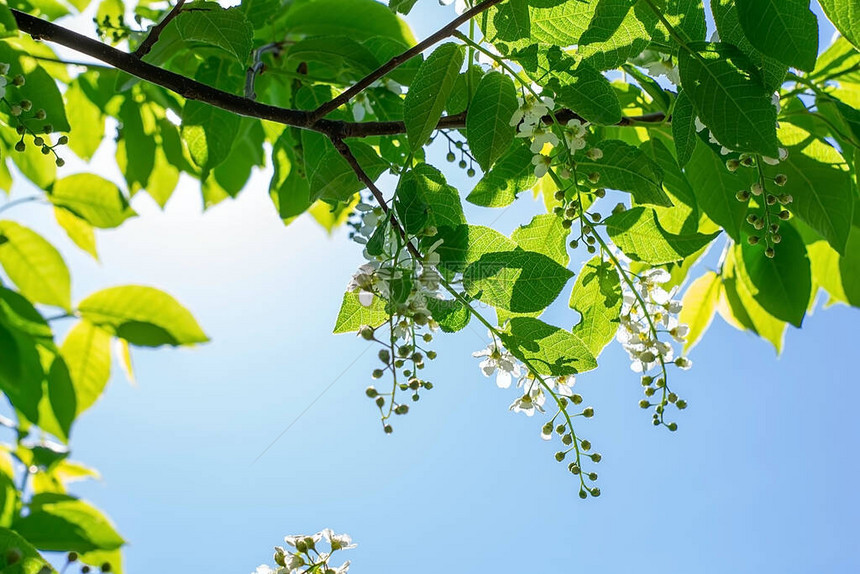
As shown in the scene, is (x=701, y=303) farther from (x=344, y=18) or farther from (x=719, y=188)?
(x=344, y=18)

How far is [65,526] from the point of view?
1.71 m

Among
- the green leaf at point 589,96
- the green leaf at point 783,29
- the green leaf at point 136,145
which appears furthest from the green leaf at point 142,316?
the green leaf at point 783,29

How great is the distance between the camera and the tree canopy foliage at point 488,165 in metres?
1.04

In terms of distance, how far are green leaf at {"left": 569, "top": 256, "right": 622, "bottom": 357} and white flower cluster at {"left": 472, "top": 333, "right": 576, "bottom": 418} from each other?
0.29ft

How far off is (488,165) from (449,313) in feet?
0.78

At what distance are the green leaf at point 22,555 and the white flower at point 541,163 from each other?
95cm

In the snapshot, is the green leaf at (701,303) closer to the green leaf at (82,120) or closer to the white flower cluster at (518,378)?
the white flower cluster at (518,378)

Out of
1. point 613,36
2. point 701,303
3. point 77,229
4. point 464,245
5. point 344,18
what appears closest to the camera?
point 613,36

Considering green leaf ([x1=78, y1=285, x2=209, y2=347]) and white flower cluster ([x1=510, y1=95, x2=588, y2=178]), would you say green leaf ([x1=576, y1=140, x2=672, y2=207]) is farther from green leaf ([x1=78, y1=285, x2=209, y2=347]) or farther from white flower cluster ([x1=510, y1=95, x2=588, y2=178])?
green leaf ([x1=78, y1=285, x2=209, y2=347])

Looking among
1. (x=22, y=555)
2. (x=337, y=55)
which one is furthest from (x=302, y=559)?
(x=337, y=55)

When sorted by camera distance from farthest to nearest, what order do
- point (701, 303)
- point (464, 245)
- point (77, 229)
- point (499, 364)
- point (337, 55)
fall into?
point (77, 229) < point (701, 303) < point (337, 55) < point (499, 364) < point (464, 245)

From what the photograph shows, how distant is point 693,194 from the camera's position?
1.37m

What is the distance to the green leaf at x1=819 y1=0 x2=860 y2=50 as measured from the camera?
916 millimetres

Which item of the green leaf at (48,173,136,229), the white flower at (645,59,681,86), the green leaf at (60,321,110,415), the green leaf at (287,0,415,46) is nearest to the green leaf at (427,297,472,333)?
the white flower at (645,59,681,86)
